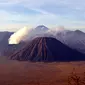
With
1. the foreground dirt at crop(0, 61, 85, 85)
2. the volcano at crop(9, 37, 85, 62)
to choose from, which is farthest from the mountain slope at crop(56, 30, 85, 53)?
the foreground dirt at crop(0, 61, 85, 85)

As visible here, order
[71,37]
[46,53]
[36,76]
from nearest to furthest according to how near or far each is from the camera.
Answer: [36,76] → [46,53] → [71,37]

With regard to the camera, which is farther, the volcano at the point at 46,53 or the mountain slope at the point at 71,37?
the mountain slope at the point at 71,37

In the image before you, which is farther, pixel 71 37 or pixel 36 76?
pixel 71 37

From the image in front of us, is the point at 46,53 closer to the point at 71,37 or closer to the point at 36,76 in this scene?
the point at 36,76

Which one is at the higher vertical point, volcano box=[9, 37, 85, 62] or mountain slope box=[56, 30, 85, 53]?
mountain slope box=[56, 30, 85, 53]

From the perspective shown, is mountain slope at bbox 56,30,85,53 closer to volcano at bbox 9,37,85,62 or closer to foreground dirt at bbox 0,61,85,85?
volcano at bbox 9,37,85,62

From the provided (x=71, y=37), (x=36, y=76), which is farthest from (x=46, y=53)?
(x=71, y=37)

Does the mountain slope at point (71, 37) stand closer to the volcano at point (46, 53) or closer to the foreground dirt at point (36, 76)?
the volcano at point (46, 53)

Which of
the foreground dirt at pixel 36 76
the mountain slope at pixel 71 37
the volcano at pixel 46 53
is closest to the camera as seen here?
the foreground dirt at pixel 36 76

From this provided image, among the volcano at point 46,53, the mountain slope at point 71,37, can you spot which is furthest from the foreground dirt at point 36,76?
the mountain slope at point 71,37
